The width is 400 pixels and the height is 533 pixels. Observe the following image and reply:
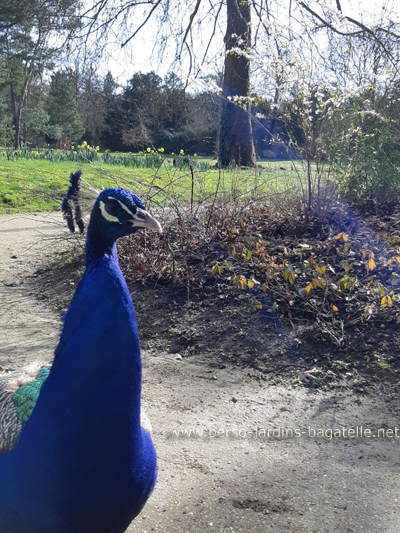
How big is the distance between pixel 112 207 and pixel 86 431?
2.35 feet

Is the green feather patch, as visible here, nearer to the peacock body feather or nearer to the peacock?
the peacock body feather

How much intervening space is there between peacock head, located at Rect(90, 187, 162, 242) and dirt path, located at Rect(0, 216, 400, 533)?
1.34 metres

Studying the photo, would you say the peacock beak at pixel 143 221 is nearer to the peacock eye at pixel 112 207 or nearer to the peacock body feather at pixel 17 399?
the peacock eye at pixel 112 207

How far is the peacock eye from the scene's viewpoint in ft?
5.48

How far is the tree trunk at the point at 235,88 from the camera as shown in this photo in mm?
10211

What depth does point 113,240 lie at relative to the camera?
1698 mm

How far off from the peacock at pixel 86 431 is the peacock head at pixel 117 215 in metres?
0.08

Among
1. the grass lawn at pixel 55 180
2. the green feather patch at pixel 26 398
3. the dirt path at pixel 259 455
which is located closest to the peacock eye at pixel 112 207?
the green feather patch at pixel 26 398

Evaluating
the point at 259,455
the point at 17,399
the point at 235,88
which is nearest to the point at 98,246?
the point at 17,399

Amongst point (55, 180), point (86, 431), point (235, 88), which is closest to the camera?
point (86, 431)

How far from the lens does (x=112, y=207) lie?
167 centimetres

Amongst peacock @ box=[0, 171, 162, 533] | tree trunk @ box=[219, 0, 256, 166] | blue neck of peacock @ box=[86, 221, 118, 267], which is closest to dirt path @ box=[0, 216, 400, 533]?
peacock @ box=[0, 171, 162, 533]

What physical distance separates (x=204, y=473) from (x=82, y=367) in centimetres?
131

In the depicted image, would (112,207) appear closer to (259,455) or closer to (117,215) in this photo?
(117,215)
